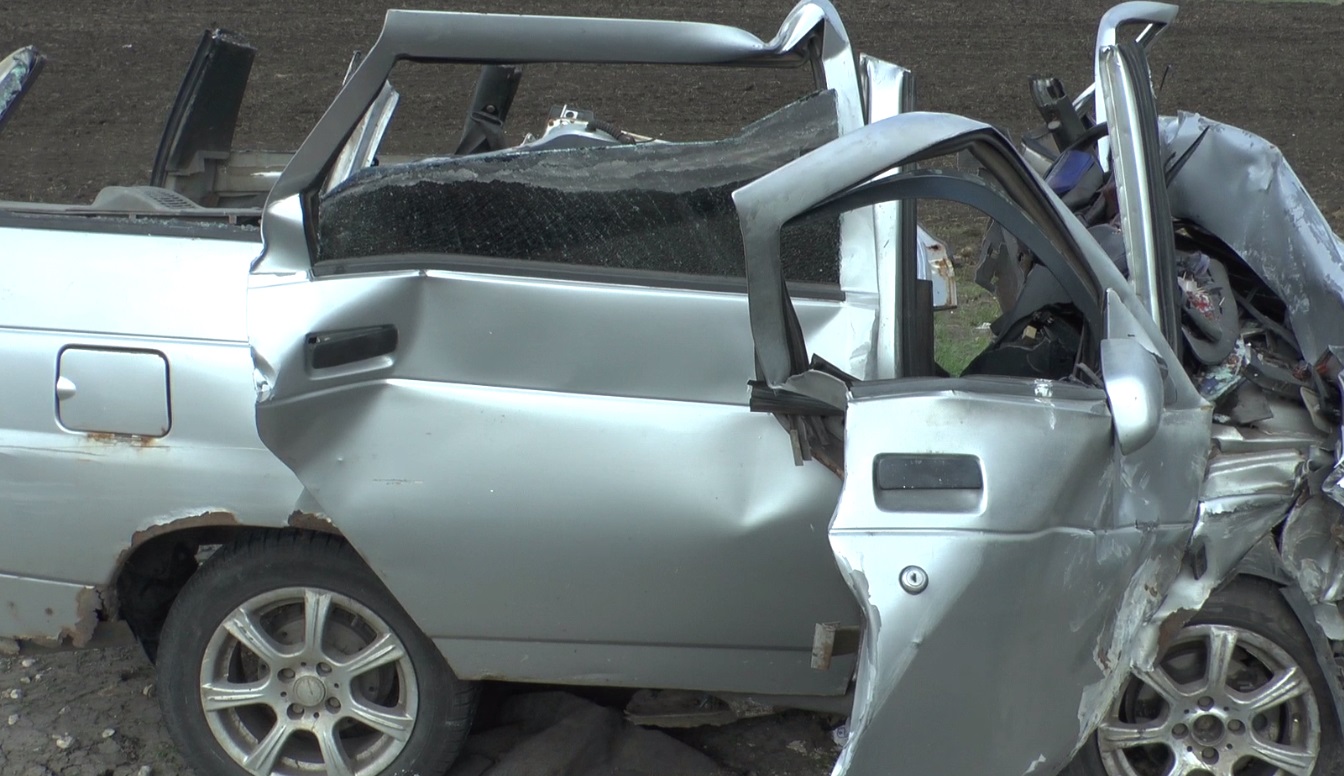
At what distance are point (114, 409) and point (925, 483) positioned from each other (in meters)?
1.92

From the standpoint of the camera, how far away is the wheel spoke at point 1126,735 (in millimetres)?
3197

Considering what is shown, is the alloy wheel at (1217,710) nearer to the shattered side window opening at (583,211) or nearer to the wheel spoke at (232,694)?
the shattered side window opening at (583,211)

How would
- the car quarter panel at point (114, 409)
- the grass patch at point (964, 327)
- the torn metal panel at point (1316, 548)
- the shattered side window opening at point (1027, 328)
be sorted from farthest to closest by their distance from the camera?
the grass patch at point (964, 327)
the torn metal panel at point (1316, 548)
the car quarter panel at point (114, 409)
the shattered side window opening at point (1027, 328)

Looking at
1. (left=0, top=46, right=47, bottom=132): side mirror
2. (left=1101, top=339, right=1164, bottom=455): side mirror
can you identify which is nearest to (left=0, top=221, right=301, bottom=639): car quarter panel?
(left=0, top=46, right=47, bottom=132): side mirror

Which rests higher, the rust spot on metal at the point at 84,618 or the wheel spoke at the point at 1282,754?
the rust spot on metal at the point at 84,618

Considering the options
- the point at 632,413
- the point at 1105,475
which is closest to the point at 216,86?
the point at 632,413

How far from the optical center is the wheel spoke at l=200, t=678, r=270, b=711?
10.7 ft

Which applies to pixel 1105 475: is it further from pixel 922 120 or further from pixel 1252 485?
pixel 922 120

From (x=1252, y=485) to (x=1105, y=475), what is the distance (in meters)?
0.58

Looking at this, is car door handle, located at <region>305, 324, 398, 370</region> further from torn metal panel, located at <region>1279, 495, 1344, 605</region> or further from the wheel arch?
torn metal panel, located at <region>1279, 495, 1344, 605</region>

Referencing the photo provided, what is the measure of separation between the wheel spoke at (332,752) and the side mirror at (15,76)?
1935mm

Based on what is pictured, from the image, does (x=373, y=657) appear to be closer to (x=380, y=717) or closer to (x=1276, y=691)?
(x=380, y=717)

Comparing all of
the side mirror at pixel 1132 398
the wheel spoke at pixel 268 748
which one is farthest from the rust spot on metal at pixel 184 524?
the side mirror at pixel 1132 398

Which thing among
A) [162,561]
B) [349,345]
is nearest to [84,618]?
[162,561]
